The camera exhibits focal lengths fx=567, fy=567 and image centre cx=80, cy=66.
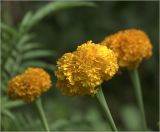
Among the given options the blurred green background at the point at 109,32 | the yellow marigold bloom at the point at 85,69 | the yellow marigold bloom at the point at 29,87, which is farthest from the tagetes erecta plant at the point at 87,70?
the blurred green background at the point at 109,32

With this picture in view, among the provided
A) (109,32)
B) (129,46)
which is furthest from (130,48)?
(109,32)

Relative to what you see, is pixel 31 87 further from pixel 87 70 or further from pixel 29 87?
pixel 87 70

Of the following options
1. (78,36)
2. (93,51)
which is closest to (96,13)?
(78,36)

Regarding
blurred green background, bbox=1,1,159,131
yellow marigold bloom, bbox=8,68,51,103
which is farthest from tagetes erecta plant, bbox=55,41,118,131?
blurred green background, bbox=1,1,159,131

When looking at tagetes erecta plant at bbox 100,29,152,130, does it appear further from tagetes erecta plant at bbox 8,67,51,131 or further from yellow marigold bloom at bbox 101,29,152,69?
tagetes erecta plant at bbox 8,67,51,131

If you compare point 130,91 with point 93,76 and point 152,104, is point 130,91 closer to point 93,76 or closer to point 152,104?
point 152,104

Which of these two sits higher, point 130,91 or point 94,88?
point 94,88

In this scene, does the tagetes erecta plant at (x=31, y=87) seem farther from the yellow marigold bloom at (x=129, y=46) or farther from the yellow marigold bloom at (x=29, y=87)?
the yellow marigold bloom at (x=129, y=46)
